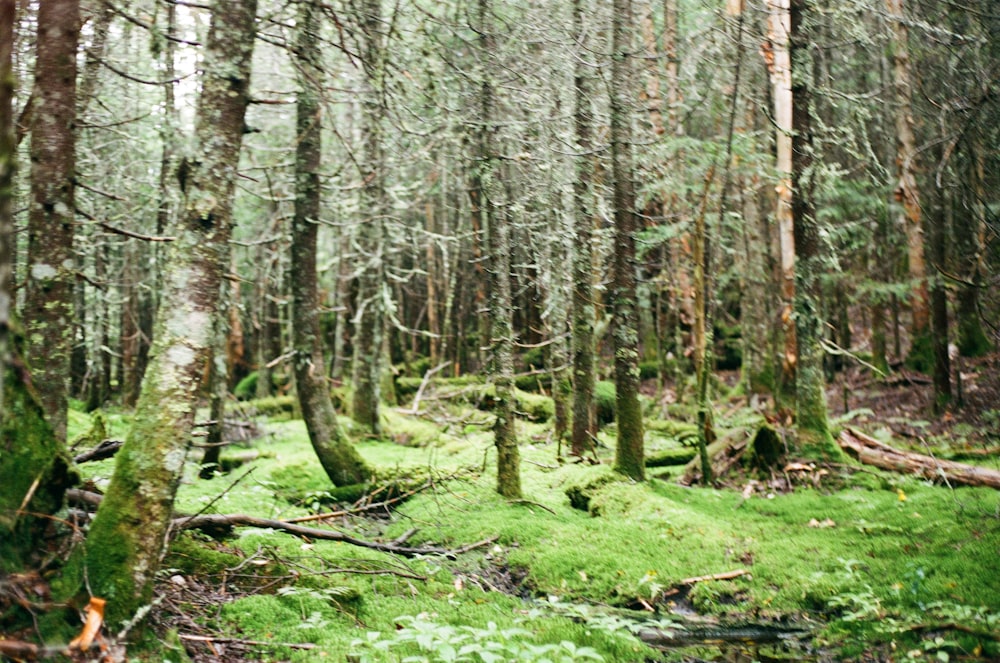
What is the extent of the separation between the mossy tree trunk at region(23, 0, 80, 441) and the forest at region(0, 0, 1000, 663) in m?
0.02

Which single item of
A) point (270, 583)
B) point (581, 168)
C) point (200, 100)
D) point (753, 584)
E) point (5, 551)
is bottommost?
point (753, 584)

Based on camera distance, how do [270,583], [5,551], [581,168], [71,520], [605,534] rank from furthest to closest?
[581,168] < [605,534] < [270,583] < [71,520] < [5,551]

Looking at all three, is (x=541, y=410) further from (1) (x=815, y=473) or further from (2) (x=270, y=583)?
(2) (x=270, y=583)

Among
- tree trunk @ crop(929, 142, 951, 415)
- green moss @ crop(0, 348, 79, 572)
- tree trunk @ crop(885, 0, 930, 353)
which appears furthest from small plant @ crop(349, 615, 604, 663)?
tree trunk @ crop(885, 0, 930, 353)

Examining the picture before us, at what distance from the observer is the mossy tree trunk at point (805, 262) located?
10219mm

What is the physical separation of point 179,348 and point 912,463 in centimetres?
963

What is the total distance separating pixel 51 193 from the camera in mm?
4527

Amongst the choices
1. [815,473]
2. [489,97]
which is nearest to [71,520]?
[489,97]

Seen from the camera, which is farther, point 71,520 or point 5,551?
point 71,520

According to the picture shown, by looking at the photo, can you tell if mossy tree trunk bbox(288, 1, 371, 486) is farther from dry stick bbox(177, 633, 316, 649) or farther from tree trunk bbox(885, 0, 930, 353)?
tree trunk bbox(885, 0, 930, 353)

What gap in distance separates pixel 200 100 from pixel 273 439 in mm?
11628

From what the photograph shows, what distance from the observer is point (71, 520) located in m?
4.07

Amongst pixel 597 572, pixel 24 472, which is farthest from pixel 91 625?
pixel 597 572

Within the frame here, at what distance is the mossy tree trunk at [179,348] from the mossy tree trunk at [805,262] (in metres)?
8.80
